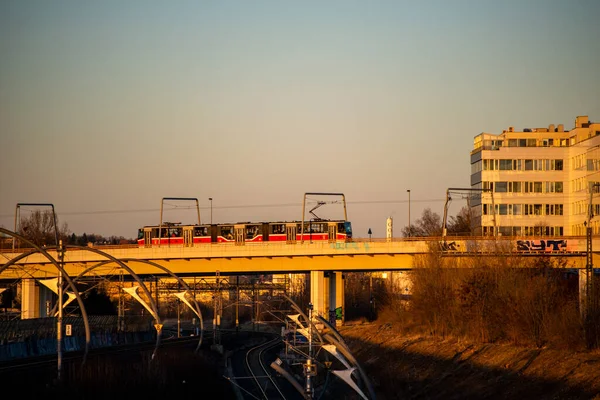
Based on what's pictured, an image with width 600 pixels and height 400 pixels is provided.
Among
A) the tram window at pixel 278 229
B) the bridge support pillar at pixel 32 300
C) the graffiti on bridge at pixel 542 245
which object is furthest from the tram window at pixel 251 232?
the graffiti on bridge at pixel 542 245

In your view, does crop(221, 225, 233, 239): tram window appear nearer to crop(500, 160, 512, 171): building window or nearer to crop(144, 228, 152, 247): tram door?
crop(144, 228, 152, 247): tram door

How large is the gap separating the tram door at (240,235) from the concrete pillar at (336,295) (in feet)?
35.0

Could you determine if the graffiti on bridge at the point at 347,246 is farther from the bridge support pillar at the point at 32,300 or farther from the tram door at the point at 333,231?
the bridge support pillar at the point at 32,300

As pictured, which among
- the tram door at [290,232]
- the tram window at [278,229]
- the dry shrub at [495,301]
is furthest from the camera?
the tram window at [278,229]

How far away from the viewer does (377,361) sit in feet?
222

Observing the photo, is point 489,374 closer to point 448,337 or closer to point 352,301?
point 448,337

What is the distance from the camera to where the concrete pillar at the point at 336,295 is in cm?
9593

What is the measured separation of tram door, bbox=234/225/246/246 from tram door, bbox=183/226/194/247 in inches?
230

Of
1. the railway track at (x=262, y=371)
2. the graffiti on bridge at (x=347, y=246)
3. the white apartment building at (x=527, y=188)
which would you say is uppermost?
the white apartment building at (x=527, y=188)

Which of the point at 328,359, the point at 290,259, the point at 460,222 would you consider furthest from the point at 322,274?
the point at 460,222

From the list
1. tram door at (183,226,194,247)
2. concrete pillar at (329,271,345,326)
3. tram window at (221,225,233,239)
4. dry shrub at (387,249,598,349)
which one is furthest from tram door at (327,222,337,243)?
tram door at (183,226,194,247)

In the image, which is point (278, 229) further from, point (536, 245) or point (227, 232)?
point (536, 245)

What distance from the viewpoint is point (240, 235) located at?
9662 cm

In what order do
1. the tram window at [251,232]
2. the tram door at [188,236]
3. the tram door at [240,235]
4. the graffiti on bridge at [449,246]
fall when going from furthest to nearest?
the tram door at [188,236]
the tram door at [240,235]
the tram window at [251,232]
the graffiti on bridge at [449,246]
